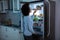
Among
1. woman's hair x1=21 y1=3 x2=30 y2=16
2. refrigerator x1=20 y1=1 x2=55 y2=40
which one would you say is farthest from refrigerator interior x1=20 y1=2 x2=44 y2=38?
woman's hair x1=21 y1=3 x2=30 y2=16

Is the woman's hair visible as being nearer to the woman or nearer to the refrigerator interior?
the woman

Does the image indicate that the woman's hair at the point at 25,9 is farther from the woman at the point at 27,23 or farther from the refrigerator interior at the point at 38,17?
the refrigerator interior at the point at 38,17

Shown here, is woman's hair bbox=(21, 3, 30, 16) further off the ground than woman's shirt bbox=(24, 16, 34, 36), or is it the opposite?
woman's hair bbox=(21, 3, 30, 16)

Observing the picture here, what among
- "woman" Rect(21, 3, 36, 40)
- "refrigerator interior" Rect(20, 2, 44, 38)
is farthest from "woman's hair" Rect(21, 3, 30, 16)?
"refrigerator interior" Rect(20, 2, 44, 38)

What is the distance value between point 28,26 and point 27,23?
7 cm

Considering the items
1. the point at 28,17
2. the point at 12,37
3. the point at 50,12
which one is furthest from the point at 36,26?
the point at 12,37

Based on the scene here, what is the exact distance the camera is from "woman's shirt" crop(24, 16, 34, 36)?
3.00m

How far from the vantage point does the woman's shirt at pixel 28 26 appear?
118 inches

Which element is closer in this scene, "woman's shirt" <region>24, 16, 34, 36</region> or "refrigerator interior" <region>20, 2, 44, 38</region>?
"refrigerator interior" <region>20, 2, 44, 38</region>

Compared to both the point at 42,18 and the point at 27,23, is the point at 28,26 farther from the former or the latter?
the point at 42,18

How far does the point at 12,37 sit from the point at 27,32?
18.7 inches

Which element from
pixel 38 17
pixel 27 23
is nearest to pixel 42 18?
pixel 38 17

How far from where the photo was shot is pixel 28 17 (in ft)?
9.91

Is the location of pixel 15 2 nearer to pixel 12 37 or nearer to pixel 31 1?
pixel 31 1
